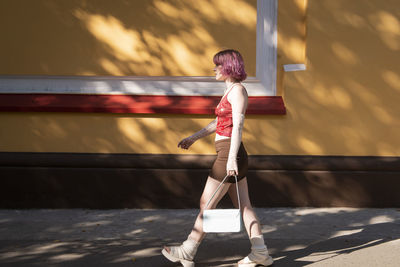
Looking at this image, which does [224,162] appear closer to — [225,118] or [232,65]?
[225,118]

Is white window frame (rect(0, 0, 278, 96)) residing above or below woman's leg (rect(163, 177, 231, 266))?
above

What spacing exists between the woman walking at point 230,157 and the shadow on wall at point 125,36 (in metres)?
2.50

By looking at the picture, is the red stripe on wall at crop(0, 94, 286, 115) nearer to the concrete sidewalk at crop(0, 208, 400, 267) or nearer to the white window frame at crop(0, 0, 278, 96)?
the white window frame at crop(0, 0, 278, 96)

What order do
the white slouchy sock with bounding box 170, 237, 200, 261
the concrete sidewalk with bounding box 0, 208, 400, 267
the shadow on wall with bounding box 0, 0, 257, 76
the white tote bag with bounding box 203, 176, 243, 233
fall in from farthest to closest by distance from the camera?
the shadow on wall with bounding box 0, 0, 257, 76 < the concrete sidewalk with bounding box 0, 208, 400, 267 < the white slouchy sock with bounding box 170, 237, 200, 261 < the white tote bag with bounding box 203, 176, 243, 233

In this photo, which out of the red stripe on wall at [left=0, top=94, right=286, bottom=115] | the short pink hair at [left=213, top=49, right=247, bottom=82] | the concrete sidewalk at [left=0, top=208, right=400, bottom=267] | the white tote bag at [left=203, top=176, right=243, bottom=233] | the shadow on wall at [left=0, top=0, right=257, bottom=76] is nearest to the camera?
the white tote bag at [left=203, top=176, right=243, bottom=233]

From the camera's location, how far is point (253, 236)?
175 inches

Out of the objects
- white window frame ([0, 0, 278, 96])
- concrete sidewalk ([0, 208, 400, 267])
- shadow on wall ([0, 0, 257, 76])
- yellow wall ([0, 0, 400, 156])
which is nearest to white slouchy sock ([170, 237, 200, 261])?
concrete sidewalk ([0, 208, 400, 267])

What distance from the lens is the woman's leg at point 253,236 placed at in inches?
175

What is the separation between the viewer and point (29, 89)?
22.5ft

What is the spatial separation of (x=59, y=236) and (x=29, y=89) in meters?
2.22

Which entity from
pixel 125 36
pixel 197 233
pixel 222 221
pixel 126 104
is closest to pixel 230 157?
pixel 222 221

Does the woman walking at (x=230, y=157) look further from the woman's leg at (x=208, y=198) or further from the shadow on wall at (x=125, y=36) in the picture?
the shadow on wall at (x=125, y=36)

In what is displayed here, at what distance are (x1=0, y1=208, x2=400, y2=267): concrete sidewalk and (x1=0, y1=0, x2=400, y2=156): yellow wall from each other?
0.80 metres

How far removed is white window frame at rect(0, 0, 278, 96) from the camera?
6.86m
